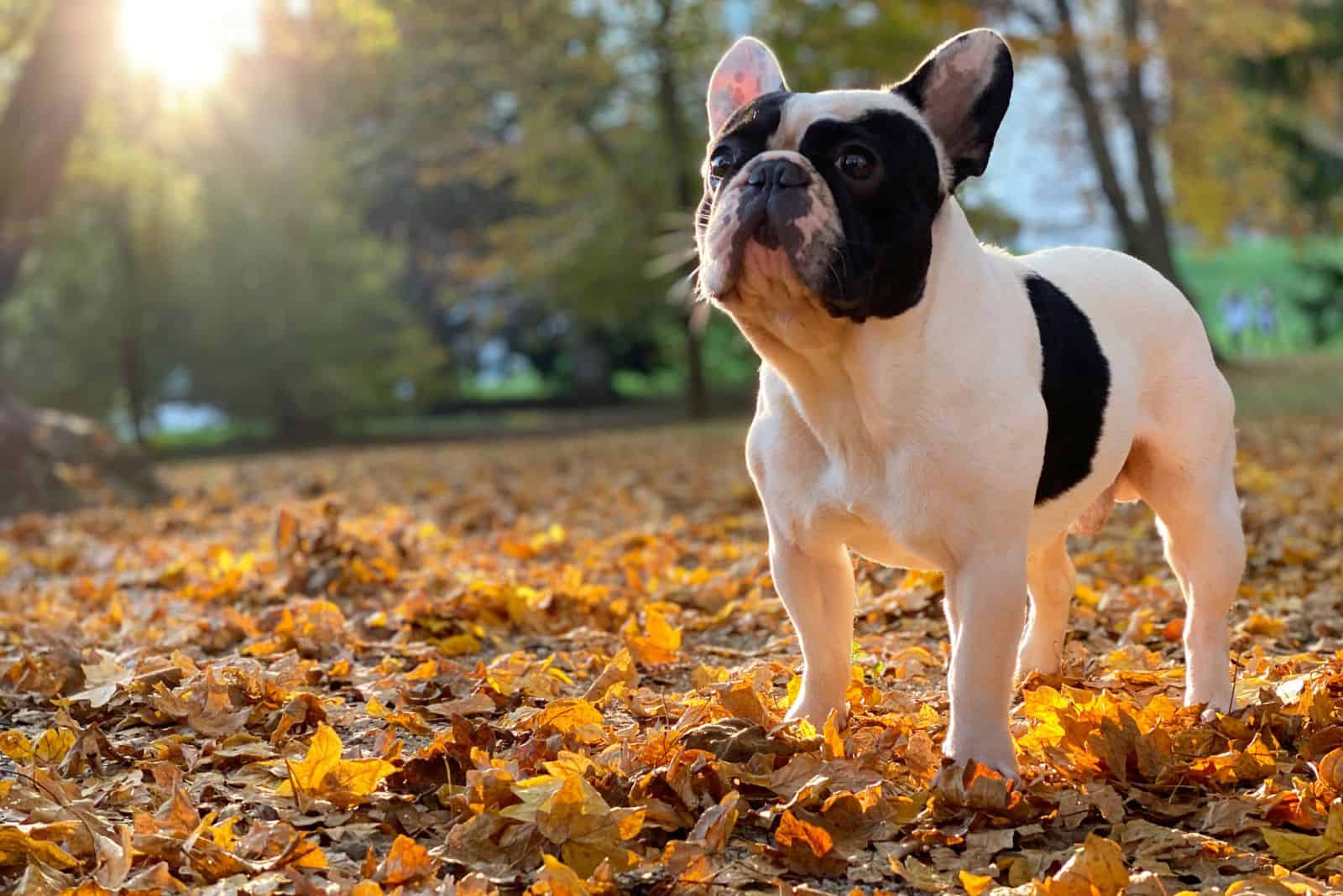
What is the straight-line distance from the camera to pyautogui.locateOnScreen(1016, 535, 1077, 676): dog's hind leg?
3.95 m

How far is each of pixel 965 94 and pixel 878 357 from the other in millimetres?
610

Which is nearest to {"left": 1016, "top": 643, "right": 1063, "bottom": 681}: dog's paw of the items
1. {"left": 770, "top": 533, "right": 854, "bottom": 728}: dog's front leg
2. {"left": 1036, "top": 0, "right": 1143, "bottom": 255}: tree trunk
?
{"left": 770, "top": 533, "right": 854, "bottom": 728}: dog's front leg

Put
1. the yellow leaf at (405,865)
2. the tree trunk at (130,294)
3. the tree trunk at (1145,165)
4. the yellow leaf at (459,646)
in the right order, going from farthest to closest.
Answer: the tree trunk at (130,294), the tree trunk at (1145,165), the yellow leaf at (459,646), the yellow leaf at (405,865)

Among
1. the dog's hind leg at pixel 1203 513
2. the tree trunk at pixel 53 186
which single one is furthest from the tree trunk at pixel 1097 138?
the dog's hind leg at pixel 1203 513

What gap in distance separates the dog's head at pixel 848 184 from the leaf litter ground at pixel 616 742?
101cm

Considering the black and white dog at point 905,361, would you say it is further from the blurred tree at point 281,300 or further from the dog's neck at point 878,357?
the blurred tree at point 281,300

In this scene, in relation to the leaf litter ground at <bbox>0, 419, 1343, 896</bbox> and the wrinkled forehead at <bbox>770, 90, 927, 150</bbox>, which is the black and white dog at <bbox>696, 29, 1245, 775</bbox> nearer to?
the wrinkled forehead at <bbox>770, 90, 927, 150</bbox>

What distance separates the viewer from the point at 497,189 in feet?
112

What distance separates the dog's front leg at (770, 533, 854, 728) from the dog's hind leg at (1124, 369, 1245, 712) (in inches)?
33.8

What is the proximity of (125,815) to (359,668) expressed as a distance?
1479 mm

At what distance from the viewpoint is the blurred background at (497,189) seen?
786 inches

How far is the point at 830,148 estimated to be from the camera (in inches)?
110

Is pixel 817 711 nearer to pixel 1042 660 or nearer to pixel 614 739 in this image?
pixel 614 739

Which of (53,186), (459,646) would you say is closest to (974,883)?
(459,646)
